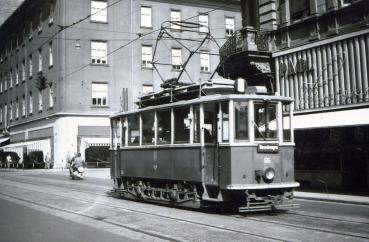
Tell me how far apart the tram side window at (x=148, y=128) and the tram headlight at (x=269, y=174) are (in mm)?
3670

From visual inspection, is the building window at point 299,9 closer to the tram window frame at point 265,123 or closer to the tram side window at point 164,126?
the tram window frame at point 265,123

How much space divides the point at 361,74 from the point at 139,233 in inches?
410

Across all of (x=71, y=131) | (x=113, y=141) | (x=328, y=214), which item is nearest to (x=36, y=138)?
(x=71, y=131)

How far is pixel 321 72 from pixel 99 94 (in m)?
23.8

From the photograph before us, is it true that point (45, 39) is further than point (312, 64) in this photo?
Yes

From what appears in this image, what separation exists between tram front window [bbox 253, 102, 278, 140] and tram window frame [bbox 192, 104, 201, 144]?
1378 millimetres

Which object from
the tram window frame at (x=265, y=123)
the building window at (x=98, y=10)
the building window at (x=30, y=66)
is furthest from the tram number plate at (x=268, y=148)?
the building window at (x=30, y=66)

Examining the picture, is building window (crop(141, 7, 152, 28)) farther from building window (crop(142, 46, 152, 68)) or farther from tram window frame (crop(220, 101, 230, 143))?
tram window frame (crop(220, 101, 230, 143))

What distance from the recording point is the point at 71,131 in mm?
37062

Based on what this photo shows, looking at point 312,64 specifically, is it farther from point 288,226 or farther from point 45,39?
point 45,39

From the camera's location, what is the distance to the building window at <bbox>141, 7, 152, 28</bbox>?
39.8 m

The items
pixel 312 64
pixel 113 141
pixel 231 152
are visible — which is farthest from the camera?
pixel 312 64

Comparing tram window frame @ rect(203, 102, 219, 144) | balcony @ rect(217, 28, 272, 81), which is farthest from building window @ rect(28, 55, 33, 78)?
tram window frame @ rect(203, 102, 219, 144)

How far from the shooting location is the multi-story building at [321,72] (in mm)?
15711
